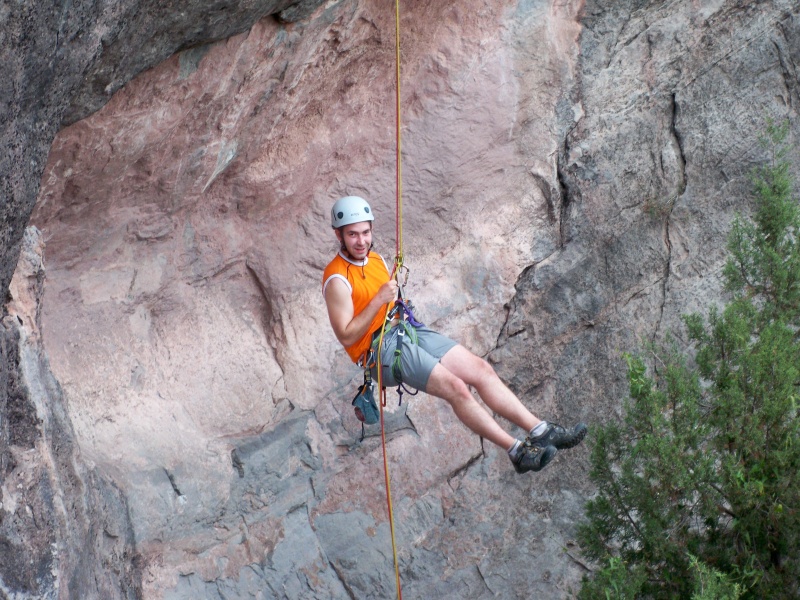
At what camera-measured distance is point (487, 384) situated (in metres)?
4.85

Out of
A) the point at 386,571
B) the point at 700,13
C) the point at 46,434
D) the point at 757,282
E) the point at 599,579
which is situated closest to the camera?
the point at 46,434

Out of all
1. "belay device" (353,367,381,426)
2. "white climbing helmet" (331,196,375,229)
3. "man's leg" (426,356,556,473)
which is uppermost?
"white climbing helmet" (331,196,375,229)

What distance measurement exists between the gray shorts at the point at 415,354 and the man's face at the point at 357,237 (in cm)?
44

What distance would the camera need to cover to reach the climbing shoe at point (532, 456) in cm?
458

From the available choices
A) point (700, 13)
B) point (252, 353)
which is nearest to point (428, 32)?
point (700, 13)

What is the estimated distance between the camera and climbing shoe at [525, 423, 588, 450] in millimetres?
4660

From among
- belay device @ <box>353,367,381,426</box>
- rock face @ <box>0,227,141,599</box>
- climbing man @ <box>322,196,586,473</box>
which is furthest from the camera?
belay device @ <box>353,367,381,426</box>

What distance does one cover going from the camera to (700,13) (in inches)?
258

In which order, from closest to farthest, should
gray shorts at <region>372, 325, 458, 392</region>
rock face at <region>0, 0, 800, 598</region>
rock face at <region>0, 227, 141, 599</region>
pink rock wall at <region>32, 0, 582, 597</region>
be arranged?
rock face at <region>0, 227, 141, 599</region> → gray shorts at <region>372, 325, 458, 392</region> → pink rock wall at <region>32, 0, 582, 597</region> → rock face at <region>0, 0, 800, 598</region>

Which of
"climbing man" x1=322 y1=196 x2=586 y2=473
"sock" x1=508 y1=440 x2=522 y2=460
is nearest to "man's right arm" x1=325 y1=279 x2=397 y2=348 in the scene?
"climbing man" x1=322 y1=196 x2=586 y2=473

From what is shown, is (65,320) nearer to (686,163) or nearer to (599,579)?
(599,579)

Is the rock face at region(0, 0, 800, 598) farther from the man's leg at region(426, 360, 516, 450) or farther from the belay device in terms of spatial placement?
the man's leg at region(426, 360, 516, 450)

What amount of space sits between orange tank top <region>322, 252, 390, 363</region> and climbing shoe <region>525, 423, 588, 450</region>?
987 millimetres

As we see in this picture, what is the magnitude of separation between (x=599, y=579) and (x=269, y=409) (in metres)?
2.45
